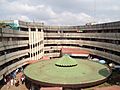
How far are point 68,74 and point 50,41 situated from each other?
157 ft

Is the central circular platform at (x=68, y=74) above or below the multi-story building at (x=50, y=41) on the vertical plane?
below

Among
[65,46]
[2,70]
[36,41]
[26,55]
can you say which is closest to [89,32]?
[65,46]

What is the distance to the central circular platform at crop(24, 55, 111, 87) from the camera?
38.8 metres

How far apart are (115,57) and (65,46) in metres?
38.2

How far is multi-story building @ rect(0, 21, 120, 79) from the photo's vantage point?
51.9 meters

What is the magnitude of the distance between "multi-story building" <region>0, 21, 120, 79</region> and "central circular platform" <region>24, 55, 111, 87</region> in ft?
26.2

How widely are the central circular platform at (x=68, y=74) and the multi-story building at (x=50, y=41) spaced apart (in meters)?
7.99

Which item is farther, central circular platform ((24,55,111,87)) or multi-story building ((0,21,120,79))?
multi-story building ((0,21,120,79))

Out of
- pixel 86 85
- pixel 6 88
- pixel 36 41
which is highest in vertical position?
pixel 36 41

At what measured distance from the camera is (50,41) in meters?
90.8

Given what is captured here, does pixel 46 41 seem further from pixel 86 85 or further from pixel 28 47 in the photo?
pixel 86 85

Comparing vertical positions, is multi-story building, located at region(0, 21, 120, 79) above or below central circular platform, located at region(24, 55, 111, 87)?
above

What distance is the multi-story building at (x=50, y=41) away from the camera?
51.9 m

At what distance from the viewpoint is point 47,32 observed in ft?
298
